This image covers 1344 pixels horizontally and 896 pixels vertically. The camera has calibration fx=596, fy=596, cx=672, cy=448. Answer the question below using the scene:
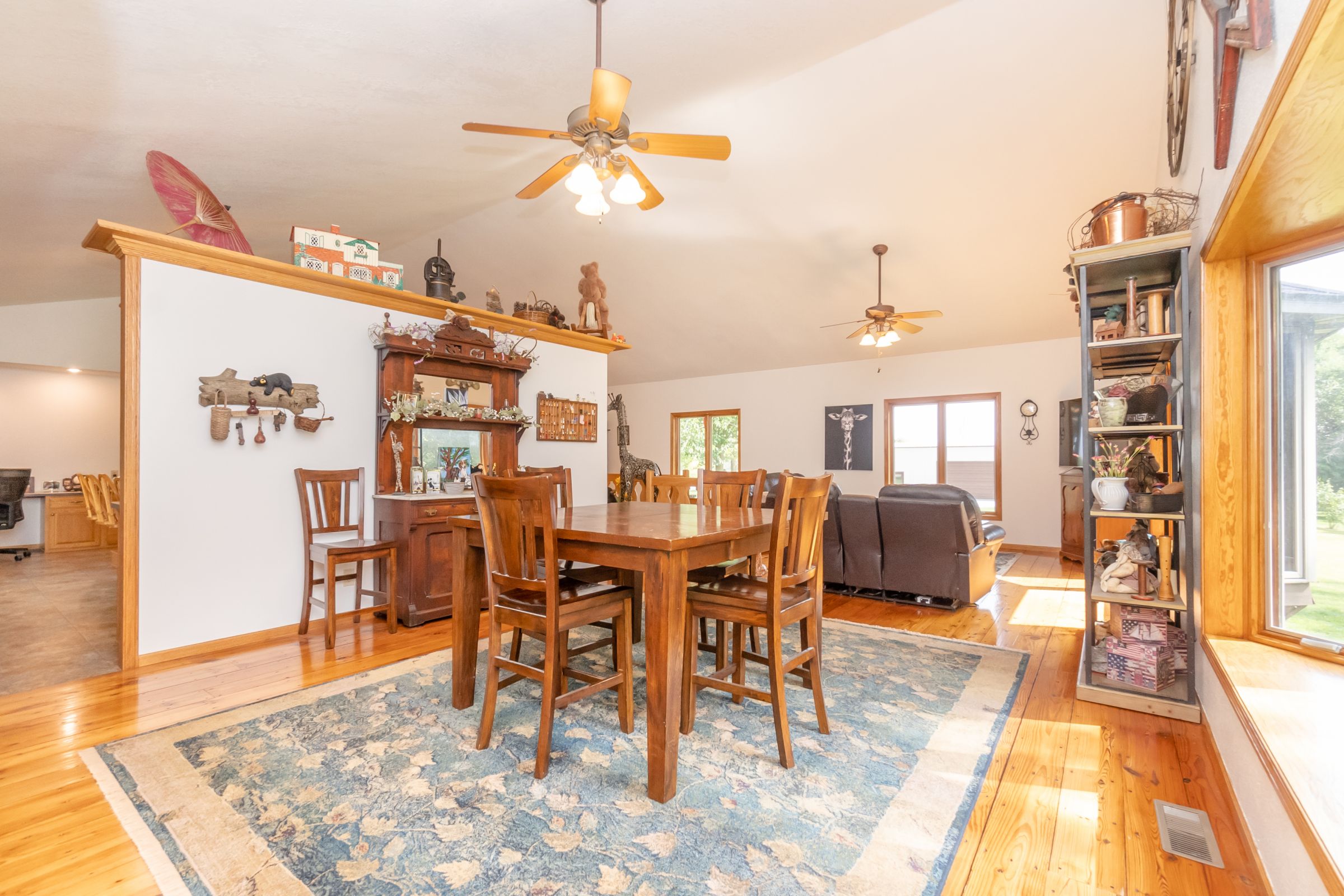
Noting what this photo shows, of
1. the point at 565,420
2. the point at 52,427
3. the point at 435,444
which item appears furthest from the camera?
the point at 52,427

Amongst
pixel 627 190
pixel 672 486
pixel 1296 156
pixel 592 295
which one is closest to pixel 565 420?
pixel 592 295

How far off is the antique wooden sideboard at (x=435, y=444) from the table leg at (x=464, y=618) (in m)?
1.14

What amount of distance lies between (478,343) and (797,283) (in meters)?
3.68

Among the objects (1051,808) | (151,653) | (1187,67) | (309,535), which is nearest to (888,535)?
(1051,808)

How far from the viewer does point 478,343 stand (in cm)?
455

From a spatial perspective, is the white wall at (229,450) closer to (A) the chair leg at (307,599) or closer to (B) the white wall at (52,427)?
(A) the chair leg at (307,599)

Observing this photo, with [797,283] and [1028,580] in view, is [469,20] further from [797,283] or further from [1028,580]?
[1028,580]

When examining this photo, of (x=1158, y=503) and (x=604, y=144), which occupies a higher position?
(x=604, y=144)

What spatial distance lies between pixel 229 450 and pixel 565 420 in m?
2.52

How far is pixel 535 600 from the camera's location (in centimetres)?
225

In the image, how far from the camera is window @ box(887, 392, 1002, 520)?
7375mm

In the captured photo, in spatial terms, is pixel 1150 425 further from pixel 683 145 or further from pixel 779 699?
pixel 683 145

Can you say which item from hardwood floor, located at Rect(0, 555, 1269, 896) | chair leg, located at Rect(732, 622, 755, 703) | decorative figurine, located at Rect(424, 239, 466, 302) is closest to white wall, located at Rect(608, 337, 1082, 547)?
hardwood floor, located at Rect(0, 555, 1269, 896)

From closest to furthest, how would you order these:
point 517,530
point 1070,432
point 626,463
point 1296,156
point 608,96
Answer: point 1296,156 → point 517,530 → point 608,96 → point 1070,432 → point 626,463
